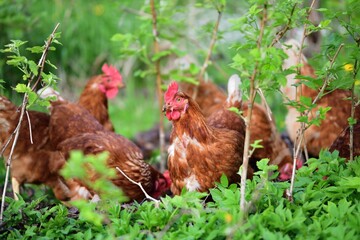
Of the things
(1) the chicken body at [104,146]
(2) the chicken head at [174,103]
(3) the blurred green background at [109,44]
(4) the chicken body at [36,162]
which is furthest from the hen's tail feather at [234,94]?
(3) the blurred green background at [109,44]

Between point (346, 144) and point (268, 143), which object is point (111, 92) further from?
point (346, 144)

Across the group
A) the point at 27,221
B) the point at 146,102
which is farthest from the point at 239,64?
the point at 146,102

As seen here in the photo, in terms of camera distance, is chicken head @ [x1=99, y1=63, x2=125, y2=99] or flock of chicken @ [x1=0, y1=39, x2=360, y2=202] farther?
chicken head @ [x1=99, y1=63, x2=125, y2=99]

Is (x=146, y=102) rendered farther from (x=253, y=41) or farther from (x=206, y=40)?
(x=253, y=41)

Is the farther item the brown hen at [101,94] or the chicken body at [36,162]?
the brown hen at [101,94]

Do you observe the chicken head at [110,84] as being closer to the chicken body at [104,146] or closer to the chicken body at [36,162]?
the chicken body at [104,146]

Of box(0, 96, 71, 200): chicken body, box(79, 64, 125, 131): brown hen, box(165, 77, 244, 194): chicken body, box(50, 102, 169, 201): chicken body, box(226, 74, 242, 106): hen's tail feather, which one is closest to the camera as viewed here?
box(165, 77, 244, 194): chicken body

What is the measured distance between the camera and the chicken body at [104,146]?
4363mm

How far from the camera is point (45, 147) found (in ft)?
15.7

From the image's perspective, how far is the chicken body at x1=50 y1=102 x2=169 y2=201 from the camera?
4363mm

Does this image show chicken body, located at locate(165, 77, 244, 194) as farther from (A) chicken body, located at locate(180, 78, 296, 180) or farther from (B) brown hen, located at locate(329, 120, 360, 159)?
(A) chicken body, located at locate(180, 78, 296, 180)

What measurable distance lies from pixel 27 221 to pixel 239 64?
5.01 ft

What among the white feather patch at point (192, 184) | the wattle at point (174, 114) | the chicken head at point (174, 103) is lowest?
the white feather patch at point (192, 184)

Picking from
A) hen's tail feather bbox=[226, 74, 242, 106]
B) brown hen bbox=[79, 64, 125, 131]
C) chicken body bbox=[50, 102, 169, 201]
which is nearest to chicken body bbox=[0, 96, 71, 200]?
chicken body bbox=[50, 102, 169, 201]
